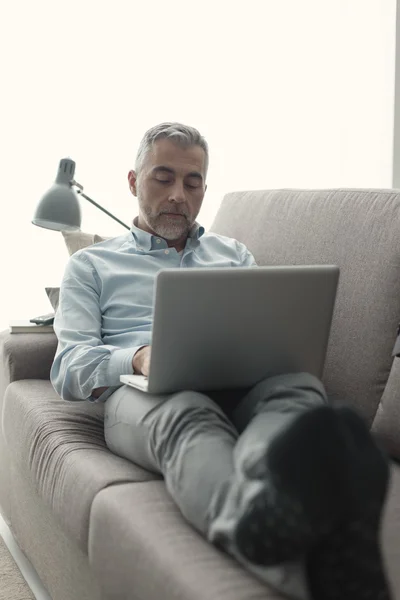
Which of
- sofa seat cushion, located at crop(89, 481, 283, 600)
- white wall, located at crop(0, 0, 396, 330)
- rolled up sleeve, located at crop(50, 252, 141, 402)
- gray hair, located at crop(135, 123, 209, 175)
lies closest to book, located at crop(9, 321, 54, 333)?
rolled up sleeve, located at crop(50, 252, 141, 402)

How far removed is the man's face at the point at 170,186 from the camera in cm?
196

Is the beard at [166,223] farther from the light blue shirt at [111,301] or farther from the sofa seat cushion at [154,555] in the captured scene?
the sofa seat cushion at [154,555]

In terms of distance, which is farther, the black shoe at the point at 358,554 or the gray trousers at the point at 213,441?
the gray trousers at the point at 213,441

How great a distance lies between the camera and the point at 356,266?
1780 mm

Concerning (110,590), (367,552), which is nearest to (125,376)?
(110,590)

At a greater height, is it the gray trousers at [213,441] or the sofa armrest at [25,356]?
the gray trousers at [213,441]

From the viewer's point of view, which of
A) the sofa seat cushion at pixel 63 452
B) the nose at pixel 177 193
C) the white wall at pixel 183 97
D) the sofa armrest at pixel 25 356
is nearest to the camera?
the sofa seat cushion at pixel 63 452

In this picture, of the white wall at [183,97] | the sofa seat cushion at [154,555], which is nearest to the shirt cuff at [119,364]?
the sofa seat cushion at [154,555]

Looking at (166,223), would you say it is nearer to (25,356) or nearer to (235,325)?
(25,356)

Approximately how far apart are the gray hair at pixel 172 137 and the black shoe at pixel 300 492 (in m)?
1.20

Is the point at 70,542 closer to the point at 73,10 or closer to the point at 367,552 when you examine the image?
the point at 367,552

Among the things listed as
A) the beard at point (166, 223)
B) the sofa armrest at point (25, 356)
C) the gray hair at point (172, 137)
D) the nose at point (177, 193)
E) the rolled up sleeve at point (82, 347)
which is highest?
the gray hair at point (172, 137)

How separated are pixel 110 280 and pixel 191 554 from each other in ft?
3.13

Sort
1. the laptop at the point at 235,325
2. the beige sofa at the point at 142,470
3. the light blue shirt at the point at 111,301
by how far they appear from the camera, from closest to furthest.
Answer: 1. the beige sofa at the point at 142,470
2. the laptop at the point at 235,325
3. the light blue shirt at the point at 111,301
